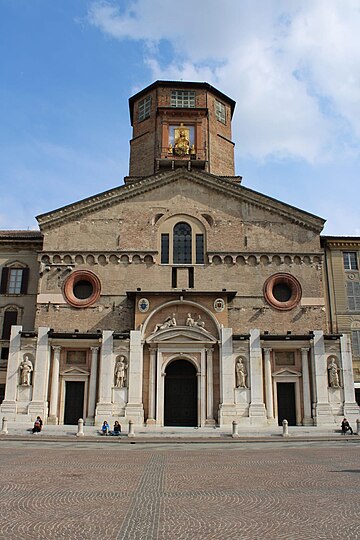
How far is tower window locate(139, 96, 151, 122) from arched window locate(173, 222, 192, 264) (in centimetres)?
1302

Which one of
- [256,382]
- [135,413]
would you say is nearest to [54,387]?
[135,413]

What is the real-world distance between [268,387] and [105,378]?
10485mm

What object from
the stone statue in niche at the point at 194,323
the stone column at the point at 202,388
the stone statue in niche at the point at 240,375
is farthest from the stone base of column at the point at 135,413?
the stone statue in niche at the point at 240,375

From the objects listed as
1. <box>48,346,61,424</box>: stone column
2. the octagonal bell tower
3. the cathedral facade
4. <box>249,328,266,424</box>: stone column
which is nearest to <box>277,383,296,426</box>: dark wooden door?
the cathedral facade

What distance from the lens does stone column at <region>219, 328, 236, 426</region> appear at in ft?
107

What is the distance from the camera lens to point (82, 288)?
37.0 m

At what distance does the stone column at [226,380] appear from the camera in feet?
107

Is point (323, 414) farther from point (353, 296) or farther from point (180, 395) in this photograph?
point (353, 296)

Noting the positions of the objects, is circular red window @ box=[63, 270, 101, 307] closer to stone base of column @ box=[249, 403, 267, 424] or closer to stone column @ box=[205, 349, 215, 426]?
stone column @ box=[205, 349, 215, 426]

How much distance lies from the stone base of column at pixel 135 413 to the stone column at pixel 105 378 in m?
1.12

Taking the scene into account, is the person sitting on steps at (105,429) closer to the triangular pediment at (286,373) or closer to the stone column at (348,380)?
the triangular pediment at (286,373)

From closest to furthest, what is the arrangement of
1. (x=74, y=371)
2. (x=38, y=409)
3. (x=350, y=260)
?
(x=38, y=409) → (x=74, y=371) → (x=350, y=260)

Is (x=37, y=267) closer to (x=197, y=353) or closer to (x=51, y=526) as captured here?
(x=197, y=353)

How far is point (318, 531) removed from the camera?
833cm
